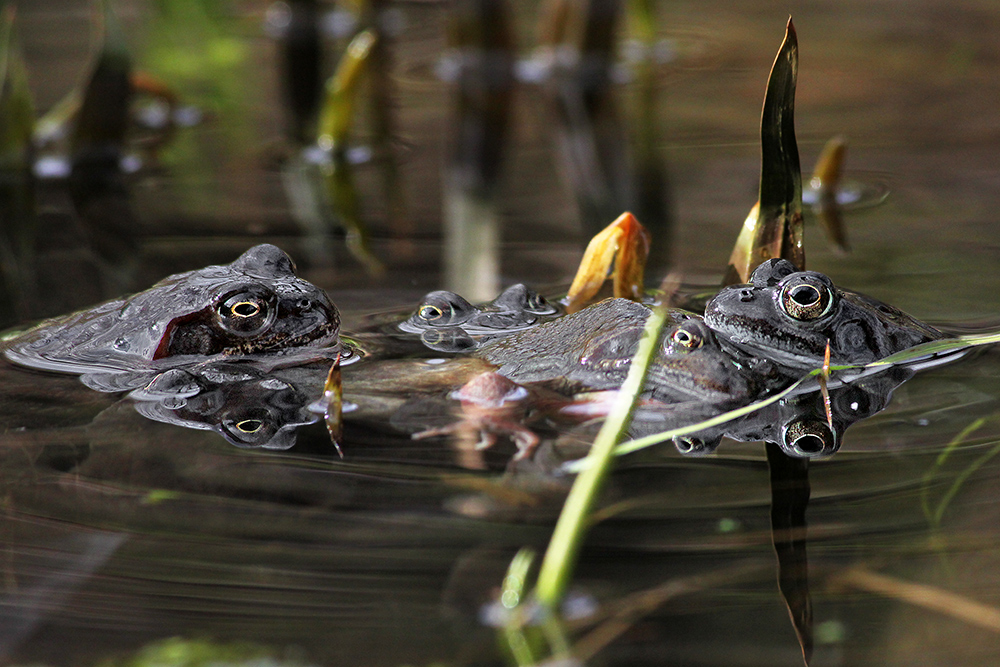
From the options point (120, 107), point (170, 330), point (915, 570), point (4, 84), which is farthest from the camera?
point (120, 107)

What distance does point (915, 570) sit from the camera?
1492 mm

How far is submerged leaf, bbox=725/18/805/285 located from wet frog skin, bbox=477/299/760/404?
23cm

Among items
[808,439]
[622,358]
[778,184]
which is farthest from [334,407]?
[778,184]

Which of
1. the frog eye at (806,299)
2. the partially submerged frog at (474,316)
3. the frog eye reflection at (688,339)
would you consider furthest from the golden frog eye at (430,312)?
the frog eye at (806,299)

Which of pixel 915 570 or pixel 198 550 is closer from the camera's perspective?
pixel 915 570

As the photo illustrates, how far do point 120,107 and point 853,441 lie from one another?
2.98 meters

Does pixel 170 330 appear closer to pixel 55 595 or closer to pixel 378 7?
pixel 55 595

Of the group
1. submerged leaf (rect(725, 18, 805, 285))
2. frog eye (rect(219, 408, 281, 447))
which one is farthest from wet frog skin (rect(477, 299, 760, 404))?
frog eye (rect(219, 408, 281, 447))

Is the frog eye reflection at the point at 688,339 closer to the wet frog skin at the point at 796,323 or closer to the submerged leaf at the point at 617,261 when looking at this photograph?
the wet frog skin at the point at 796,323

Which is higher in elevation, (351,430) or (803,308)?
(803,308)

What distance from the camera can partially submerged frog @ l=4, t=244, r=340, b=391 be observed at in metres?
2.21

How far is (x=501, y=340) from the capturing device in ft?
7.52

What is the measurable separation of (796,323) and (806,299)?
0.06m

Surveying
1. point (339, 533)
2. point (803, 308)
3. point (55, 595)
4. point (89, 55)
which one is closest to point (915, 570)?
point (803, 308)
